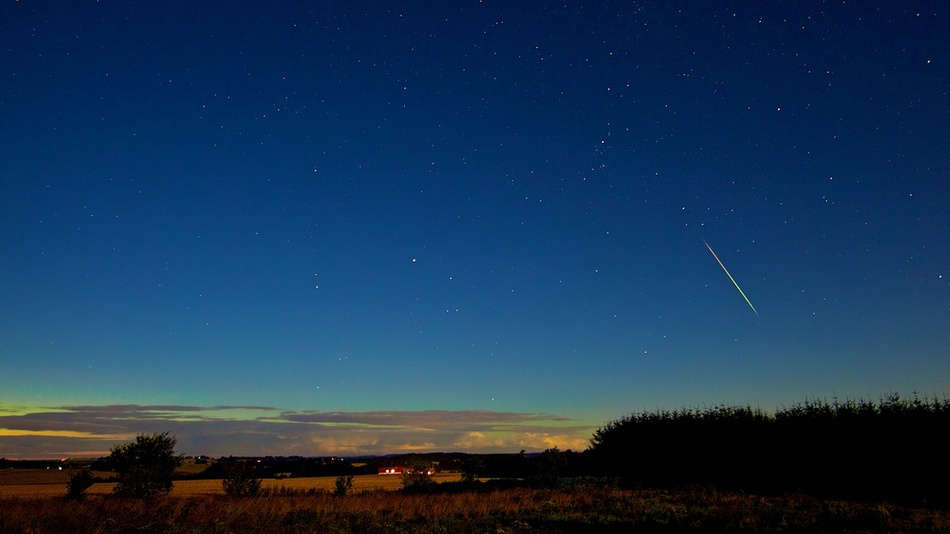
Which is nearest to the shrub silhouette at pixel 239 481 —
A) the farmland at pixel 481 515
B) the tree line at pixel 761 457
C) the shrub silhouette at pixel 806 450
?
the tree line at pixel 761 457

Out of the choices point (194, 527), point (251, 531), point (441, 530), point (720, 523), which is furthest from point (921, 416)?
point (194, 527)

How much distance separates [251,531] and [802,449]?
25341 millimetres

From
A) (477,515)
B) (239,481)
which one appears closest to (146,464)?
(239,481)

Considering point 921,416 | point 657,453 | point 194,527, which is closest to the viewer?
point 194,527

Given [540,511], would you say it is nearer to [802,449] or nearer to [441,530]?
[441,530]

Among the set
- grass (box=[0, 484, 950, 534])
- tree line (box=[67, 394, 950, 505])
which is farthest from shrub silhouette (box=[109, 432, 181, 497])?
grass (box=[0, 484, 950, 534])

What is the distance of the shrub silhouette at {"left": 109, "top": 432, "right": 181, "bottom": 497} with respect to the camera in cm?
2886

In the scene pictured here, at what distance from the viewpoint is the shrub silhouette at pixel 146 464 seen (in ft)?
94.7

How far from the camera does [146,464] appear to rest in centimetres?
3000

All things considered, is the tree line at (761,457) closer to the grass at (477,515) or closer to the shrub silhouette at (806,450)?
the shrub silhouette at (806,450)

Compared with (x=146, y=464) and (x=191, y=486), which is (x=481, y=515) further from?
(x=191, y=486)

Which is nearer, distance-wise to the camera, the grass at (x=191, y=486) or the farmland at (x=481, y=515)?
the farmland at (x=481, y=515)

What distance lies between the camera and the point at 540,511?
800 inches

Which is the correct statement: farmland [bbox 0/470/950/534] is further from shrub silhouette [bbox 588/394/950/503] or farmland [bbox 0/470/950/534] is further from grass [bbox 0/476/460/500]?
grass [bbox 0/476/460/500]
